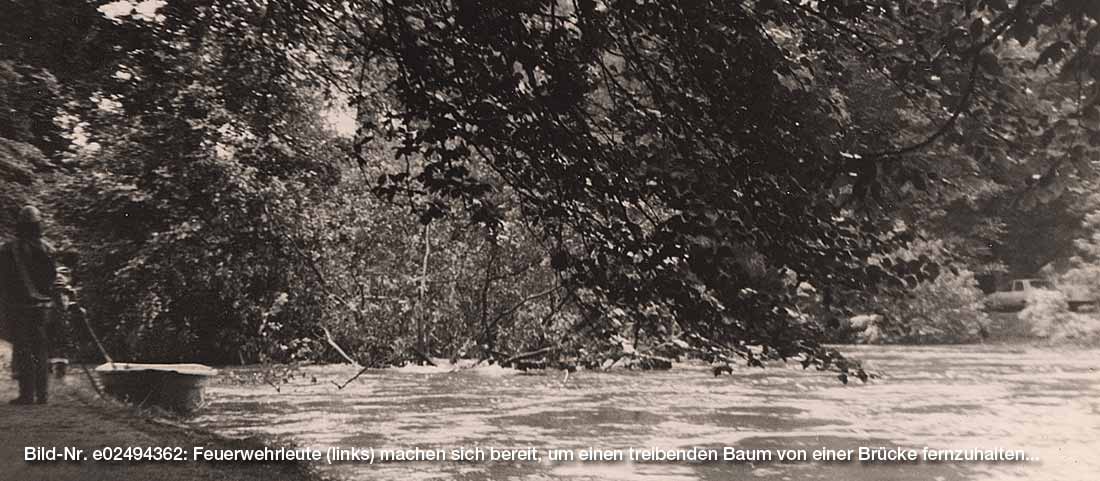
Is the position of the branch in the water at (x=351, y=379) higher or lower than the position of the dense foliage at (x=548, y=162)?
lower

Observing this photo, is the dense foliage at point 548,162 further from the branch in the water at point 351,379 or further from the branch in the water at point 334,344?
the branch in the water at point 351,379

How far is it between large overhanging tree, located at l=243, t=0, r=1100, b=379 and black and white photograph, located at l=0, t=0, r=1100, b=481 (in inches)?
0.5

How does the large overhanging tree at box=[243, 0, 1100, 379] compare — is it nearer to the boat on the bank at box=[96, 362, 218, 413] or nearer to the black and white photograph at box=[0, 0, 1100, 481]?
the black and white photograph at box=[0, 0, 1100, 481]

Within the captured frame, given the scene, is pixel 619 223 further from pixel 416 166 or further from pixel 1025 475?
pixel 1025 475

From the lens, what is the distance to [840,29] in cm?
272

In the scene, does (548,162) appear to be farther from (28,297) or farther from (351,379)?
(351,379)

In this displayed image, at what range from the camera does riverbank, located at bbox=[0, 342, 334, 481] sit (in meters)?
2.79

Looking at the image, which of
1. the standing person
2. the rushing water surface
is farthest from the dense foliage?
the rushing water surface

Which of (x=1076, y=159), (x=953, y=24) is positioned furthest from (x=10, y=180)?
(x=1076, y=159)

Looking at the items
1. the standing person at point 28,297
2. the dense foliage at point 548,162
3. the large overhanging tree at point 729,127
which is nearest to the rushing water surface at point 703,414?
the dense foliage at point 548,162

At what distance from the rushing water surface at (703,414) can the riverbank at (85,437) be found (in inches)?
18.8

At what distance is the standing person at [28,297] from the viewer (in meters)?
2.95

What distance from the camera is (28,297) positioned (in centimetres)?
305

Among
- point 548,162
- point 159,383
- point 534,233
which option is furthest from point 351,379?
point 548,162
